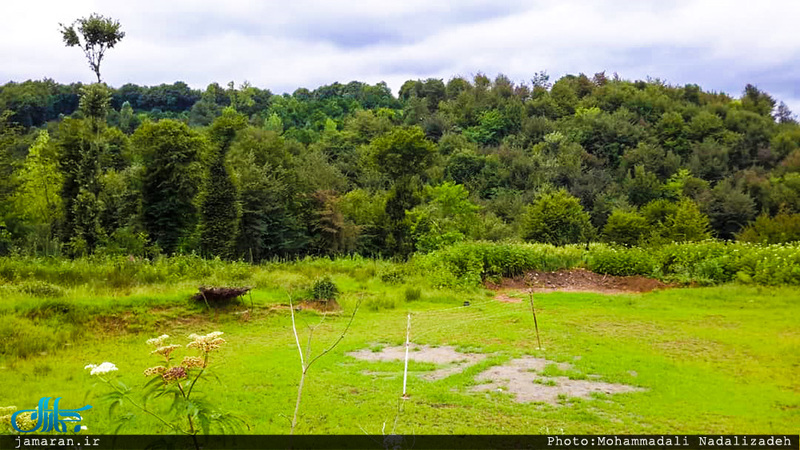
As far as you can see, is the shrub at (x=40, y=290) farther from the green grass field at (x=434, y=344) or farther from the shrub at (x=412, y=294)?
the shrub at (x=412, y=294)

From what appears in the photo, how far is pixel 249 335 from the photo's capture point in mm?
11594

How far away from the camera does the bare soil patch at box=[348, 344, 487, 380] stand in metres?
8.65

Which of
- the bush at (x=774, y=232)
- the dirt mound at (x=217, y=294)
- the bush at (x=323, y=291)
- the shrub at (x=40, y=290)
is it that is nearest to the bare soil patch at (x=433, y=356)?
the dirt mound at (x=217, y=294)

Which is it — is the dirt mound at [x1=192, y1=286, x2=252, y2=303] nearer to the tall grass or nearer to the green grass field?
the green grass field

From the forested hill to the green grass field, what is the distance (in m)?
10.1

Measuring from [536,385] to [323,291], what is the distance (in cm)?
816

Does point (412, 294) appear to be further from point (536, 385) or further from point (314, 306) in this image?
point (536, 385)

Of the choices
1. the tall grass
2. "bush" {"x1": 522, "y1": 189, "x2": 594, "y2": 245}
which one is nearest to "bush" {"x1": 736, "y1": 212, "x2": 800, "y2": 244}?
the tall grass

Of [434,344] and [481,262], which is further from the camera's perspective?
[481,262]

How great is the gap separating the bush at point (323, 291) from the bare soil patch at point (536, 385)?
6.90 metres

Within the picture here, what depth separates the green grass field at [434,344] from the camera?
624 centimetres

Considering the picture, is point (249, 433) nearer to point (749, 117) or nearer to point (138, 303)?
point (138, 303)

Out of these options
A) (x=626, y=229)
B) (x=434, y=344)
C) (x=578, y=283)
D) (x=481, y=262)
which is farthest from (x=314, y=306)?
(x=626, y=229)

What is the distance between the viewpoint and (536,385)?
7.59m
